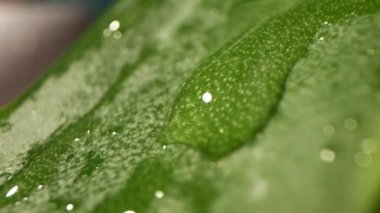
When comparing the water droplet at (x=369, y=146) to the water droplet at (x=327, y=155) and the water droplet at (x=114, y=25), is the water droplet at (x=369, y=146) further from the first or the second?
the water droplet at (x=114, y=25)

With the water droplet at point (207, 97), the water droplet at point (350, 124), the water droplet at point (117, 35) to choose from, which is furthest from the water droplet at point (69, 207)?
the water droplet at point (117, 35)

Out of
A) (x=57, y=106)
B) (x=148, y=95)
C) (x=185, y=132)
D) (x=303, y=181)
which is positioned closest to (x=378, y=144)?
(x=303, y=181)

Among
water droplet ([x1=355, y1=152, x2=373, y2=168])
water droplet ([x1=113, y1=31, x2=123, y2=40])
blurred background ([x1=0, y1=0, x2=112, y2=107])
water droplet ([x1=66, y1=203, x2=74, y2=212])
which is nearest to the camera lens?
water droplet ([x1=355, y1=152, x2=373, y2=168])

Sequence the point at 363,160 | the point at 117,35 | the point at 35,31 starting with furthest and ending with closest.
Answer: the point at 35,31 → the point at 117,35 → the point at 363,160

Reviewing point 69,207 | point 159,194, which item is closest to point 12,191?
point 69,207

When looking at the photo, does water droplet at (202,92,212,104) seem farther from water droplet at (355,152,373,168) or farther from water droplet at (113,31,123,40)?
water droplet at (113,31,123,40)

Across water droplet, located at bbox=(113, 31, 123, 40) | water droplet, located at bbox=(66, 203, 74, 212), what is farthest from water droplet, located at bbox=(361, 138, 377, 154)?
water droplet, located at bbox=(113, 31, 123, 40)

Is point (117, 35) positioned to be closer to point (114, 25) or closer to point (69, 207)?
point (114, 25)
